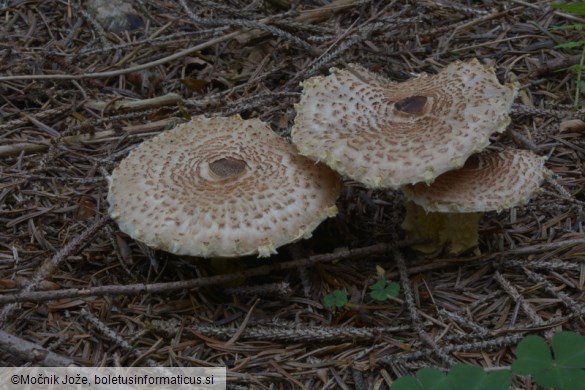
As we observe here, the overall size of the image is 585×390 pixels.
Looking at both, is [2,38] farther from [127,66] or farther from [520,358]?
[520,358]

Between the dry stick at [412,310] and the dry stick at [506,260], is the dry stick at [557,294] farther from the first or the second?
the dry stick at [412,310]

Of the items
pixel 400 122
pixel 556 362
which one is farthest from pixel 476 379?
pixel 400 122

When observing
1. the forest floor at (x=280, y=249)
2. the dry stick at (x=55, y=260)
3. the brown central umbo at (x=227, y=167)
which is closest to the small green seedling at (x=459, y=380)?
the forest floor at (x=280, y=249)

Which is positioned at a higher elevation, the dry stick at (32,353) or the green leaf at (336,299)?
the green leaf at (336,299)

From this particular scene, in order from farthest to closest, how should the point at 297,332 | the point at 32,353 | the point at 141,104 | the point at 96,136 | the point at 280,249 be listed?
the point at 141,104
the point at 96,136
the point at 280,249
the point at 297,332
the point at 32,353

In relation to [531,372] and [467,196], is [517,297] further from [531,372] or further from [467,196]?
[531,372]

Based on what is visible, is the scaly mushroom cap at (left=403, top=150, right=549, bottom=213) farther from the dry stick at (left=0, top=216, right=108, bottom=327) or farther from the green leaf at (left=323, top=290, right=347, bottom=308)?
the dry stick at (left=0, top=216, right=108, bottom=327)

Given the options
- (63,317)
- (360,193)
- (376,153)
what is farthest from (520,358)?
(63,317)

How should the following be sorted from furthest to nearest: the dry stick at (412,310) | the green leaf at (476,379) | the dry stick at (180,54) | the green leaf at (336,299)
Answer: the dry stick at (180,54) → the green leaf at (336,299) → the dry stick at (412,310) → the green leaf at (476,379)
